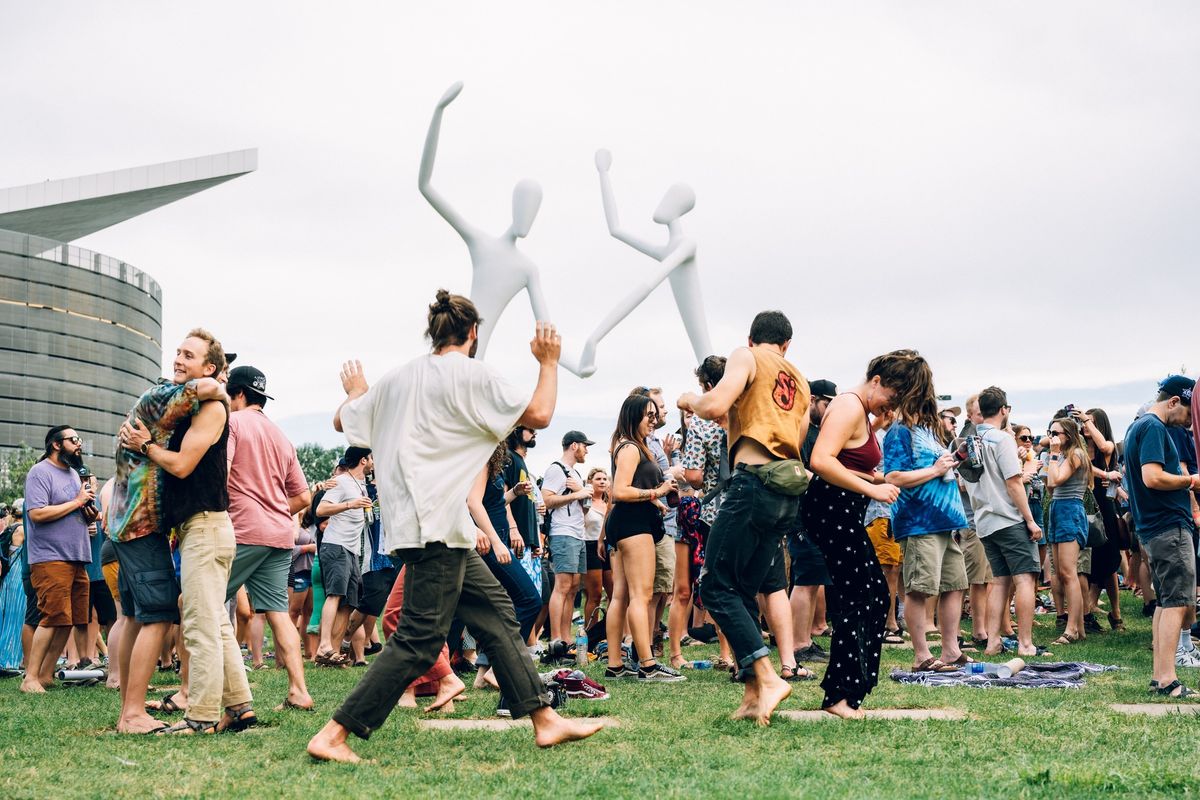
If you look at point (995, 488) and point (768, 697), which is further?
point (995, 488)

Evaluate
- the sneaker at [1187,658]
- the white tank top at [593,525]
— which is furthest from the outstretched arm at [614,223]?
the sneaker at [1187,658]

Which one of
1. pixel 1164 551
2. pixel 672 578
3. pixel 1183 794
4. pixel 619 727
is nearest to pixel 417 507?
pixel 619 727

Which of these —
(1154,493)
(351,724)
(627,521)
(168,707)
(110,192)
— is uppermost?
(110,192)

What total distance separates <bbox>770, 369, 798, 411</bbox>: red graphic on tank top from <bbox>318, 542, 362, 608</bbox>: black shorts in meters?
5.52

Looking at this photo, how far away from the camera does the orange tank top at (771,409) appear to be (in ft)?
17.4

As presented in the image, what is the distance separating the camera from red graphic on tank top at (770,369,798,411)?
539 centimetres

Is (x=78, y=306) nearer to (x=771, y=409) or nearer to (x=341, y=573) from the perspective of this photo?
(x=341, y=573)

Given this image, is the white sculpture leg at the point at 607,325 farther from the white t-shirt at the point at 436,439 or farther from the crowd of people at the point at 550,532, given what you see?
the white t-shirt at the point at 436,439

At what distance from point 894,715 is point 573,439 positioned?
4657mm

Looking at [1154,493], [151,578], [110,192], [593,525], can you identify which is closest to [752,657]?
[1154,493]

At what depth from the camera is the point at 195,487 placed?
17.5 ft

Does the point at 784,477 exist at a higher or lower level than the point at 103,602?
higher

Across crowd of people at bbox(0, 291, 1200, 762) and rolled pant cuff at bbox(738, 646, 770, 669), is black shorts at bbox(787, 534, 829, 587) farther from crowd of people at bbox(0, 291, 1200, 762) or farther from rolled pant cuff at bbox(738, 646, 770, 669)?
rolled pant cuff at bbox(738, 646, 770, 669)

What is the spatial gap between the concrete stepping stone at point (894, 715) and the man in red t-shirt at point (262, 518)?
265 centimetres
